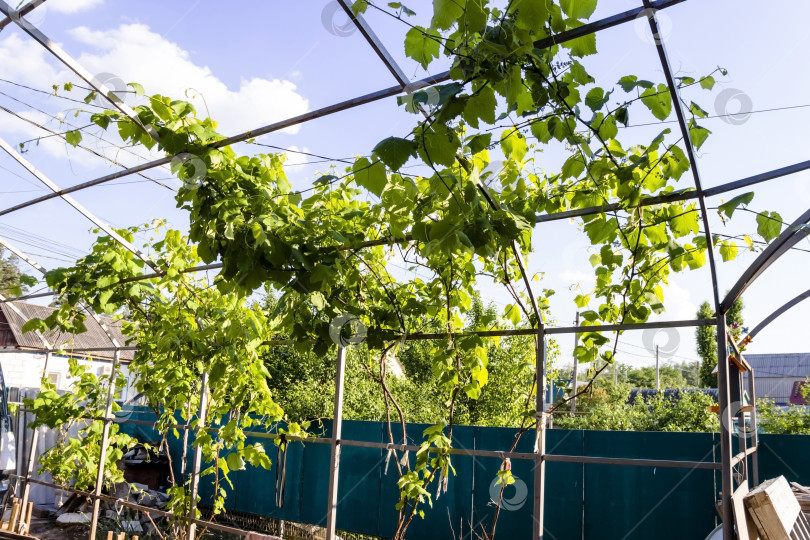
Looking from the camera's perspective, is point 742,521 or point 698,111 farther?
point 742,521

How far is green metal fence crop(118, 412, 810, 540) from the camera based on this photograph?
542 cm

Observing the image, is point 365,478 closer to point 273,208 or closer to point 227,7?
point 273,208

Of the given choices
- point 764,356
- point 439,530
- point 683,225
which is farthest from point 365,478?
point 764,356

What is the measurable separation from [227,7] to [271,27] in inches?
8.5

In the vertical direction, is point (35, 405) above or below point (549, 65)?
below

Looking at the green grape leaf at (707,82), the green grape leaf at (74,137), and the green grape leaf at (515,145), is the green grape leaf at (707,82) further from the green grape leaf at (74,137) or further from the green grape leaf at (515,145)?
the green grape leaf at (74,137)

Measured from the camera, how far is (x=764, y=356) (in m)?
29.2

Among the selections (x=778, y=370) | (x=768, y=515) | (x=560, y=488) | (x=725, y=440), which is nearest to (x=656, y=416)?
(x=560, y=488)

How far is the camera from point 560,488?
19.9ft

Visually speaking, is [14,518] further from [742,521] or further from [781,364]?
[781,364]

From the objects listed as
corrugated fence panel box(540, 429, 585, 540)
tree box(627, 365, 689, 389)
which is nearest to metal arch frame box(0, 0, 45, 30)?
corrugated fence panel box(540, 429, 585, 540)

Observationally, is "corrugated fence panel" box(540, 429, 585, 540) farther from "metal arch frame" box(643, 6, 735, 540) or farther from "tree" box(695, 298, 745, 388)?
"tree" box(695, 298, 745, 388)

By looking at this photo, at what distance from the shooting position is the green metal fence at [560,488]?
542 centimetres

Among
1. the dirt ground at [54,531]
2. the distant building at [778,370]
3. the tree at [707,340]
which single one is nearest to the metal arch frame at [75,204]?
the dirt ground at [54,531]
